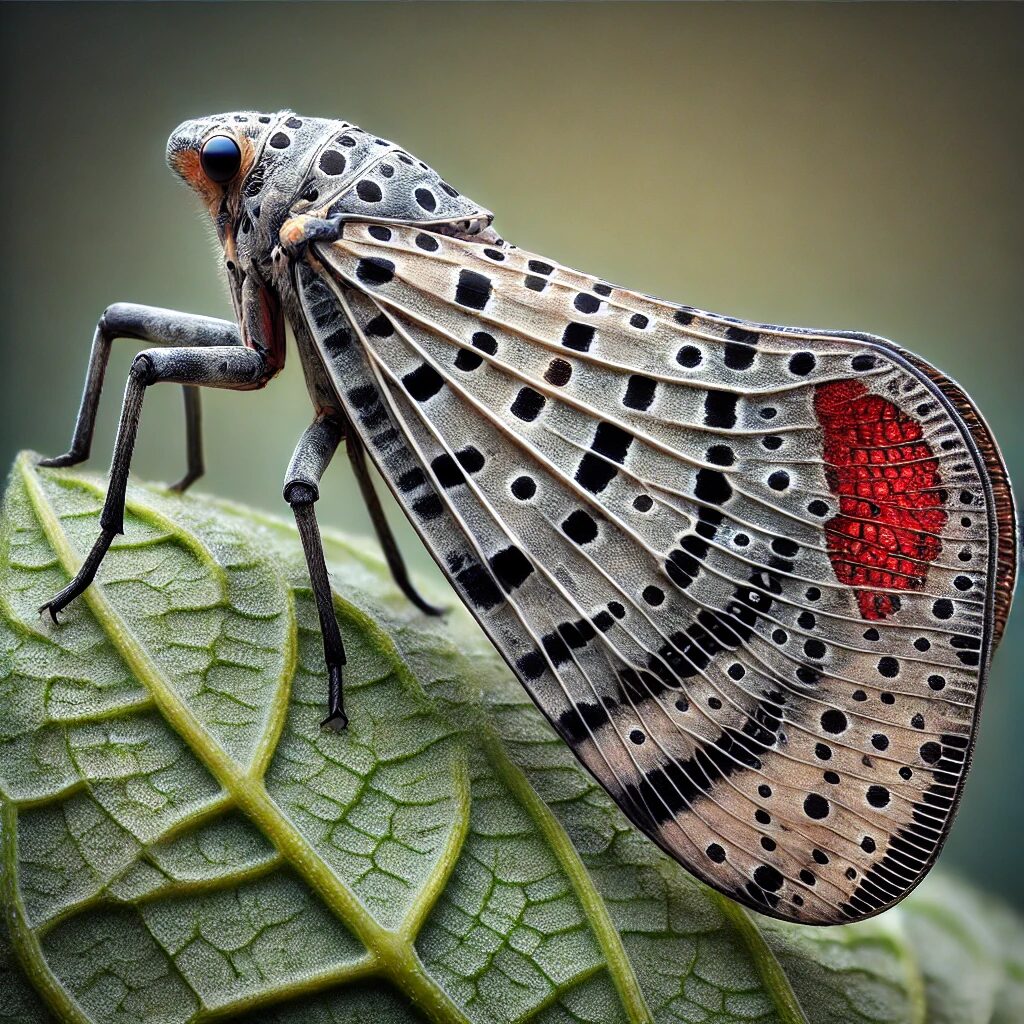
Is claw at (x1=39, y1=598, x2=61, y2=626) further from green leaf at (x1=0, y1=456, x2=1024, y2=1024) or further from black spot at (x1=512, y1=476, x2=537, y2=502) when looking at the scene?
black spot at (x1=512, y1=476, x2=537, y2=502)

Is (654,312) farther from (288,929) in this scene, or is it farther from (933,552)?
(288,929)

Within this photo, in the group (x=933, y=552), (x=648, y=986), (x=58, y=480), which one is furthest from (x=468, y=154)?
(x=648, y=986)

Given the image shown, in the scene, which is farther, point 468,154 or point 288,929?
point 468,154

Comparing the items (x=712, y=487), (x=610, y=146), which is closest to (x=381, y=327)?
(x=712, y=487)

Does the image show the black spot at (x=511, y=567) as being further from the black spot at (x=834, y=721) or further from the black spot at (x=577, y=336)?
the black spot at (x=834, y=721)

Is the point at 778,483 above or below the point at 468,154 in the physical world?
below
